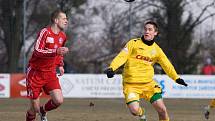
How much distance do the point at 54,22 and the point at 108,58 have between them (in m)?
72.7

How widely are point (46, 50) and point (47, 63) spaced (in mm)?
415

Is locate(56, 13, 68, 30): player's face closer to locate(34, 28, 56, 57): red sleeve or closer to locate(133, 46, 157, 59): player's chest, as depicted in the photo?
locate(34, 28, 56, 57): red sleeve

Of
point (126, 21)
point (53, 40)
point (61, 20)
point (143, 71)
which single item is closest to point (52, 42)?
point (53, 40)

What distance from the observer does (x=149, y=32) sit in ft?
36.9

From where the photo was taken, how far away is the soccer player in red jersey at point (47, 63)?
11.8 meters

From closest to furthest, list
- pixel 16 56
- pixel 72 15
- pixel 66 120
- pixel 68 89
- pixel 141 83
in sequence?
pixel 141 83, pixel 66 120, pixel 68 89, pixel 16 56, pixel 72 15

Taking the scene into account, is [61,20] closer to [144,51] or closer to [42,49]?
[42,49]

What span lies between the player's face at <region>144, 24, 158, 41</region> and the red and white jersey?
1.70 m

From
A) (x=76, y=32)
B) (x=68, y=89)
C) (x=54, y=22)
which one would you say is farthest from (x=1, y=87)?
(x=76, y=32)

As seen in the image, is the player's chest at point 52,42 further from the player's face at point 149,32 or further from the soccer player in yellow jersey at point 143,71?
the player's face at point 149,32

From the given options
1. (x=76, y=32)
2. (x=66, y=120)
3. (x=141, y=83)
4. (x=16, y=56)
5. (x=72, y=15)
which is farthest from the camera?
(x=76, y=32)

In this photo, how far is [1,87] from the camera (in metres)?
32.1

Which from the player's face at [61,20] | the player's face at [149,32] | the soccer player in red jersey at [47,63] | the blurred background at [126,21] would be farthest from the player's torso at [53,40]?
the blurred background at [126,21]

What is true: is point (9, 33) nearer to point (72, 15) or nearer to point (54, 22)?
point (72, 15)
